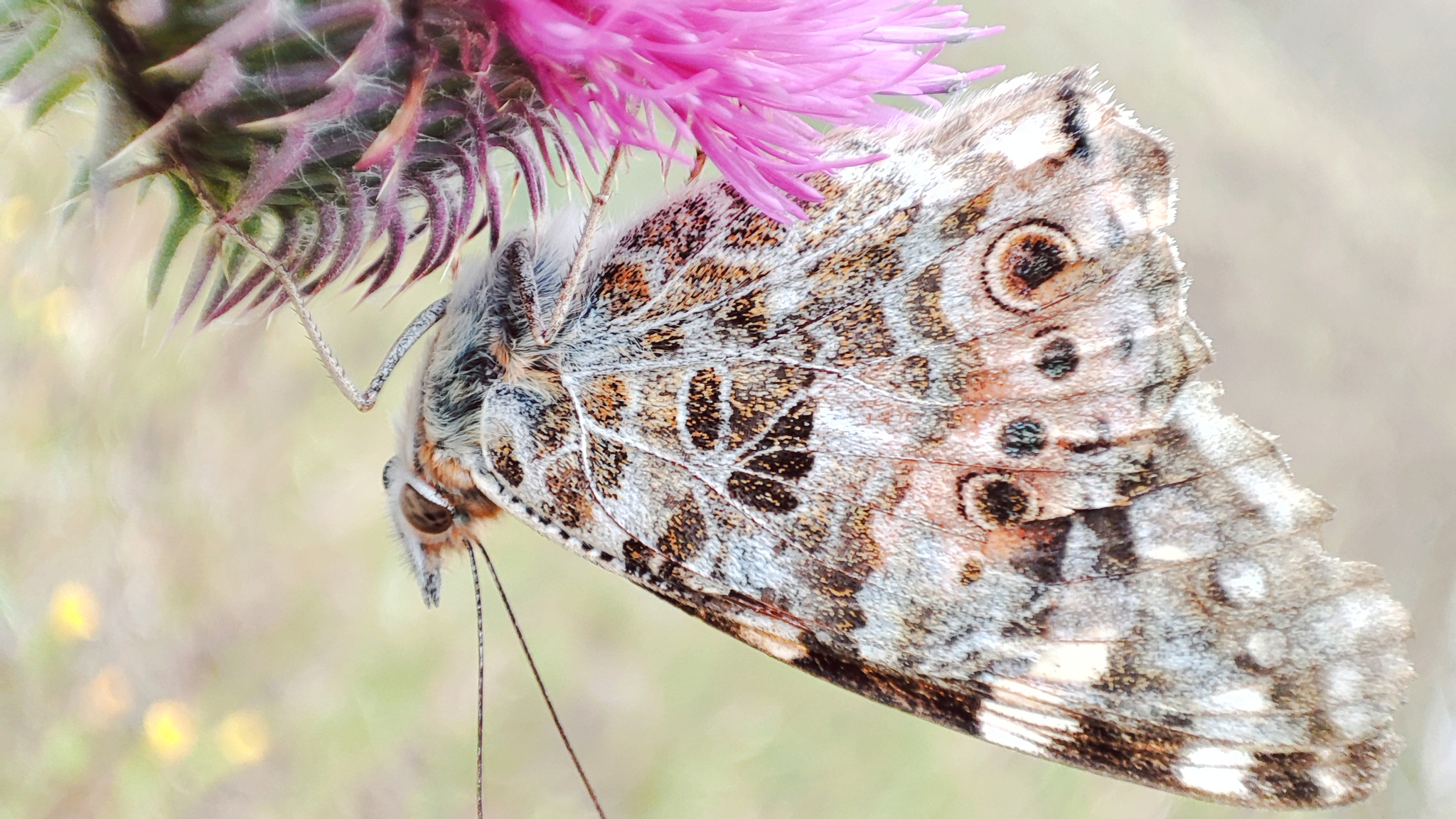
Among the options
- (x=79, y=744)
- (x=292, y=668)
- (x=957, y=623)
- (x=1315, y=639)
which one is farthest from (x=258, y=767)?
(x=1315, y=639)

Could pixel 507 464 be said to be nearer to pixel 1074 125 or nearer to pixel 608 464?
pixel 608 464

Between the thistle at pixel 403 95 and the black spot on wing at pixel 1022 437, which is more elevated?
the black spot on wing at pixel 1022 437

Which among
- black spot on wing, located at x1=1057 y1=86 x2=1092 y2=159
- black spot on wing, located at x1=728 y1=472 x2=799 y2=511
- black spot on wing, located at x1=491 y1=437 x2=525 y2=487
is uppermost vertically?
black spot on wing, located at x1=1057 y1=86 x2=1092 y2=159

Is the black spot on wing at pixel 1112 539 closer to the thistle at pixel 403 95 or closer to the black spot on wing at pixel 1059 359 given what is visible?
the black spot on wing at pixel 1059 359

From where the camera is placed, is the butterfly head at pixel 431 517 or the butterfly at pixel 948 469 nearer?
the butterfly at pixel 948 469

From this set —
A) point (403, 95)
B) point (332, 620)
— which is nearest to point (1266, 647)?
point (403, 95)

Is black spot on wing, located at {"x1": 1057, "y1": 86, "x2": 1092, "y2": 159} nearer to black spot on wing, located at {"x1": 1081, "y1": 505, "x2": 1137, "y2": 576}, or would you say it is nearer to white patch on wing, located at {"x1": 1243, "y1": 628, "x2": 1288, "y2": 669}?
black spot on wing, located at {"x1": 1081, "y1": 505, "x2": 1137, "y2": 576}

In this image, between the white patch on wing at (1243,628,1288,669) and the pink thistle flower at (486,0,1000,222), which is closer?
the pink thistle flower at (486,0,1000,222)

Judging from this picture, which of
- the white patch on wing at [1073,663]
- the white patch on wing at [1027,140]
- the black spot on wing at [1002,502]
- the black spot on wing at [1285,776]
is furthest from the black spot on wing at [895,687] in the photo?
A: the white patch on wing at [1027,140]

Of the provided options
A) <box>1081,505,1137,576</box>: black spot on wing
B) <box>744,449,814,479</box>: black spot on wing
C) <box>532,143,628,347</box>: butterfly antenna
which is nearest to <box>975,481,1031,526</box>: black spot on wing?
<box>1081,505,1137,576</box>: black spot on wing
